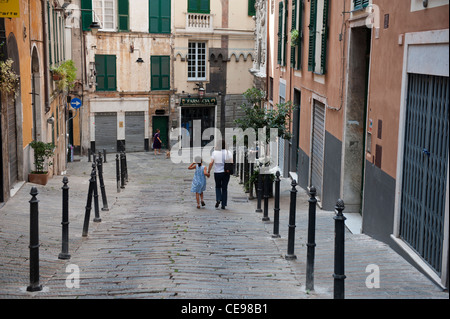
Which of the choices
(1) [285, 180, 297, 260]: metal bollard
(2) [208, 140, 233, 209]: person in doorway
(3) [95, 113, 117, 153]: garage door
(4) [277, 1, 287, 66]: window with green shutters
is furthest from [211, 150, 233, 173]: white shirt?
(3) [95, 113, 117, 153]: garage door

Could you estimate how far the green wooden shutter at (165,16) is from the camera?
105ft

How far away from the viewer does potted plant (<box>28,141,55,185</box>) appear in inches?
533

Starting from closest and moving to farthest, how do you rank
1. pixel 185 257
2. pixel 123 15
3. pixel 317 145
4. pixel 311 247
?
pixel 311 247, pixel 185 257, pixel 317 145, pixel 123 15

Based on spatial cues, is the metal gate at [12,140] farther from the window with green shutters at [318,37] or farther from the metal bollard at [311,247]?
the metal bollard at [311,247]

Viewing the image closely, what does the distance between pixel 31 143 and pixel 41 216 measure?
4570 mm

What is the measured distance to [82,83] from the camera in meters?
30.5

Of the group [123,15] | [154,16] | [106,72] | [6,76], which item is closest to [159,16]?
[154,16]

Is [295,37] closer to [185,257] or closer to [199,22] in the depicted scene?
[185,257]

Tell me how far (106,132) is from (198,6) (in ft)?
29.2

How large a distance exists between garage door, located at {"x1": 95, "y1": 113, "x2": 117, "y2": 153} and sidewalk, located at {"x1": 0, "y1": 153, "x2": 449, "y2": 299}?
63.6ft

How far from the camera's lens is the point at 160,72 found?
1297 inches

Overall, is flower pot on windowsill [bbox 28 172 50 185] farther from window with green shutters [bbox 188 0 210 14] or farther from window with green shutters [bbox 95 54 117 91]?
window with green shutters [bbox 188 0 210 14]
